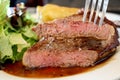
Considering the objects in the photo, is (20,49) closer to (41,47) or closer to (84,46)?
(41,47)

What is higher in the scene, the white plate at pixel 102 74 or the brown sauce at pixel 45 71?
the white plate at pixel 102 74

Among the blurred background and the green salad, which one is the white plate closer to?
the green salad

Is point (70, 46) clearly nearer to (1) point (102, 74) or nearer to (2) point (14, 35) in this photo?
(1) point (102, 74)

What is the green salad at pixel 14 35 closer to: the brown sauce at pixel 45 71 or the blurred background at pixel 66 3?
the brown sauce at pixel 45 71

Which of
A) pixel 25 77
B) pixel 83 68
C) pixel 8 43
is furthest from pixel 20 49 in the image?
pixel 83 68

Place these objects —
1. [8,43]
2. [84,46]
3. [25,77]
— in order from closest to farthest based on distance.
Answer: [25,77] < [84,46] < [8,43]

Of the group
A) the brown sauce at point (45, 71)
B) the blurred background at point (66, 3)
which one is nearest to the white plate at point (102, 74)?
the brown sauce at point (45, 71)

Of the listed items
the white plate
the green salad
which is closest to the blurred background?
the green salad
